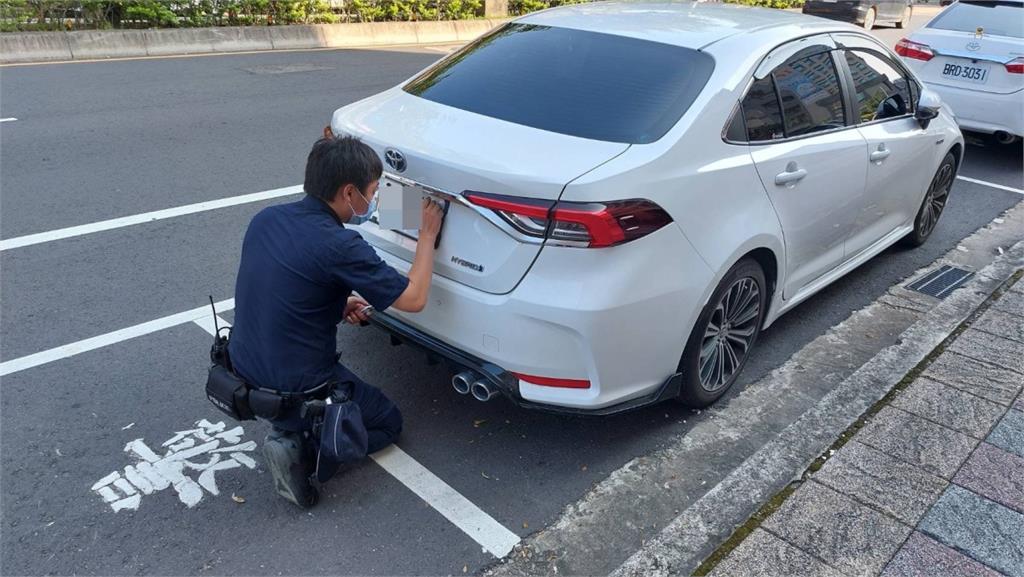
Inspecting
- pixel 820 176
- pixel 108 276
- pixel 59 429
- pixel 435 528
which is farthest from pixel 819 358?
pixel 108 276

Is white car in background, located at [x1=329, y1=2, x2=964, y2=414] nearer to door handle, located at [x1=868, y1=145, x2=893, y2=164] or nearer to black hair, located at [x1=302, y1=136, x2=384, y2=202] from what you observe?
door handle, located at [x1=868, y1=145, x2=893, y2=164]

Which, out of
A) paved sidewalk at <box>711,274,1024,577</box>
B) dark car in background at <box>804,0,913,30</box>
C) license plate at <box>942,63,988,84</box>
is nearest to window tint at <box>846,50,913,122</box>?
paved sidewalk at <box>711,274,1024,577</box>

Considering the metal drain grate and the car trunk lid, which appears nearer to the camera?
the car trunk lid

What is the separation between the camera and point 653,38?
11.8 feet

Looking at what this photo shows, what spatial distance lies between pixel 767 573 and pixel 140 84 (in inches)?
383

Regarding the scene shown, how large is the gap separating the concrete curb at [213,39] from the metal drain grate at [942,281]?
1163 centimetres

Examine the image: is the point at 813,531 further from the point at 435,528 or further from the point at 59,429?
the point at 59,429

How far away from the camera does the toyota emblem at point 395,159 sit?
3077mm

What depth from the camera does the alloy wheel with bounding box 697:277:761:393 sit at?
11.5ft

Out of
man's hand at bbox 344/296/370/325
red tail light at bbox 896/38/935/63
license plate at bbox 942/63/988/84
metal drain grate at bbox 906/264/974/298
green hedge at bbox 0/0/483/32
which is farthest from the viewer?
green hedge at bbox 0/0/483/32

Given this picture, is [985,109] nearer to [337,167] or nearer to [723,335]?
[723,335]

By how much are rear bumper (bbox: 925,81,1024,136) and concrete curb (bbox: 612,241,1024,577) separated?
12.8 feet

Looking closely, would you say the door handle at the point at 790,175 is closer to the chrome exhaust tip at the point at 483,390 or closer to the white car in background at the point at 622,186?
the white car in background at the point at 622,186

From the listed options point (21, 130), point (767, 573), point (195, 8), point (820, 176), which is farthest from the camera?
point (195, 8)
